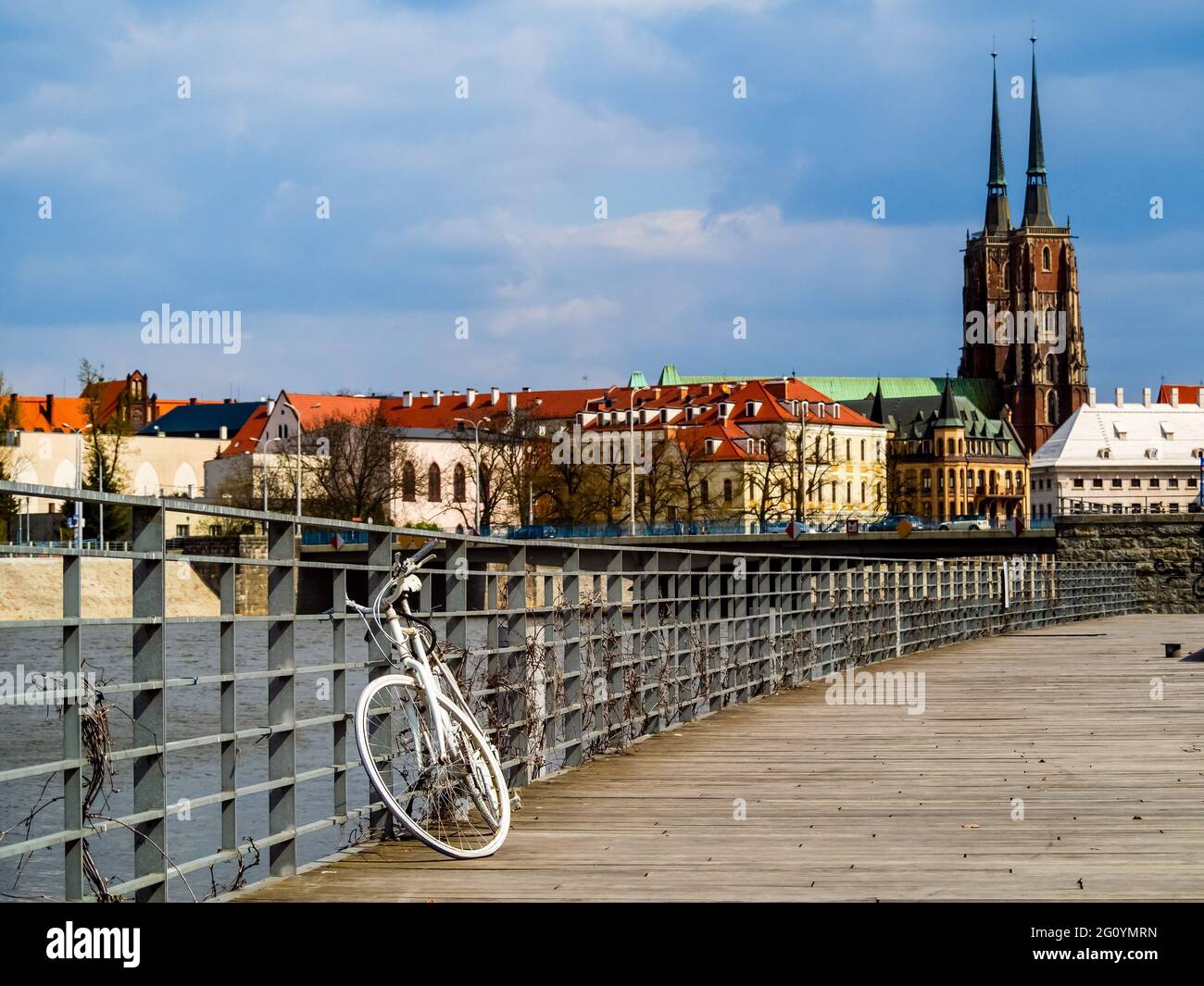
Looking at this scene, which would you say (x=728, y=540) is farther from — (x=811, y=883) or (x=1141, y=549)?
(x=811, y=883)

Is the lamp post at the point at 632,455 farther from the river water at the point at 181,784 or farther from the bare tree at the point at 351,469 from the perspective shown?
the river water at the point at 181,784

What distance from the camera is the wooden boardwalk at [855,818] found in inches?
266

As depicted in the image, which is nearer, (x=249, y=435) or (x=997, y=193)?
(x=249, y=435)

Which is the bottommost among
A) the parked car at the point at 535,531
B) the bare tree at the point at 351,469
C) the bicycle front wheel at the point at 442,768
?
the bicycle front wheel at the point at 442,768

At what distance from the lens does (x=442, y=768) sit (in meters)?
7.62

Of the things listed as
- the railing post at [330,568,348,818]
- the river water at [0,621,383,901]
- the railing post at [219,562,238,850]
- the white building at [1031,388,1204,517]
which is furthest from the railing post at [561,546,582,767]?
the white building at [1031,388,1204,517]

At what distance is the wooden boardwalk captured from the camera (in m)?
6.75

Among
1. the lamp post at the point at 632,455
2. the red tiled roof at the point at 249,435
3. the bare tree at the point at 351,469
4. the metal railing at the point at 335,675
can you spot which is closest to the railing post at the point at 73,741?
the metal railing at the point at 335,675

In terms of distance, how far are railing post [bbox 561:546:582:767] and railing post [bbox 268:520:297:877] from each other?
12.5 feet

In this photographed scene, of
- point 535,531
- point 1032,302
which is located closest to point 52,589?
point 535,531

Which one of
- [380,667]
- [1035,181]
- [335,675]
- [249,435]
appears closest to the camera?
[335,675]

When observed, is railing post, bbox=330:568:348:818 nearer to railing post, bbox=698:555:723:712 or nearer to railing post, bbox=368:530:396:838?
railing post, bbox=368:530:396:838

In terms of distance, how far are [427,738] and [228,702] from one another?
1.49m

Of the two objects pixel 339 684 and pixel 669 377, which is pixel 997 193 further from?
pixel 339 684
